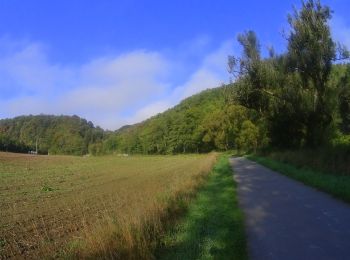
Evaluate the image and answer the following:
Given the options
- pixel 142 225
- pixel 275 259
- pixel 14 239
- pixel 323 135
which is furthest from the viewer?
pixel 323 135

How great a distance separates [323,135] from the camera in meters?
37.8

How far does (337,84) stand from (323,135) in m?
4.49

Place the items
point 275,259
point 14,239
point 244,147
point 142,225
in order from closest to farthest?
point 275,259 < point 142,225 < point 14,239 < point 244,147

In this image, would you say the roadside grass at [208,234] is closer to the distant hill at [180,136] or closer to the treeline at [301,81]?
the treeline at [301,81]

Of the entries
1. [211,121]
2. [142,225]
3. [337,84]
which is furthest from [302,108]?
[211,121]

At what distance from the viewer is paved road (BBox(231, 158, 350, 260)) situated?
812cm

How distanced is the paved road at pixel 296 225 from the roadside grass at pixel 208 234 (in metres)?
0.30

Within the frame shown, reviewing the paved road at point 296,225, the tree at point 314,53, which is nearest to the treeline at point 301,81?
the tree at point 314,53

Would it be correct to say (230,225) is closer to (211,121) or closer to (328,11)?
(328,11)

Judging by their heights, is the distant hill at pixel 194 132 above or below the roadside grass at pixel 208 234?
above

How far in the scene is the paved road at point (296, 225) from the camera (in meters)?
8.12

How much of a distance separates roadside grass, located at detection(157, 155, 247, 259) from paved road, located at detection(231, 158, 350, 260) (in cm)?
30

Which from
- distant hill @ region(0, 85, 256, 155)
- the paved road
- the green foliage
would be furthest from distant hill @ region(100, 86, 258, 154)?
the paved road

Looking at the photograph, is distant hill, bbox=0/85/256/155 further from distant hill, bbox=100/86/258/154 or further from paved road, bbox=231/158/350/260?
paved road, bbox=231/158/350/260
